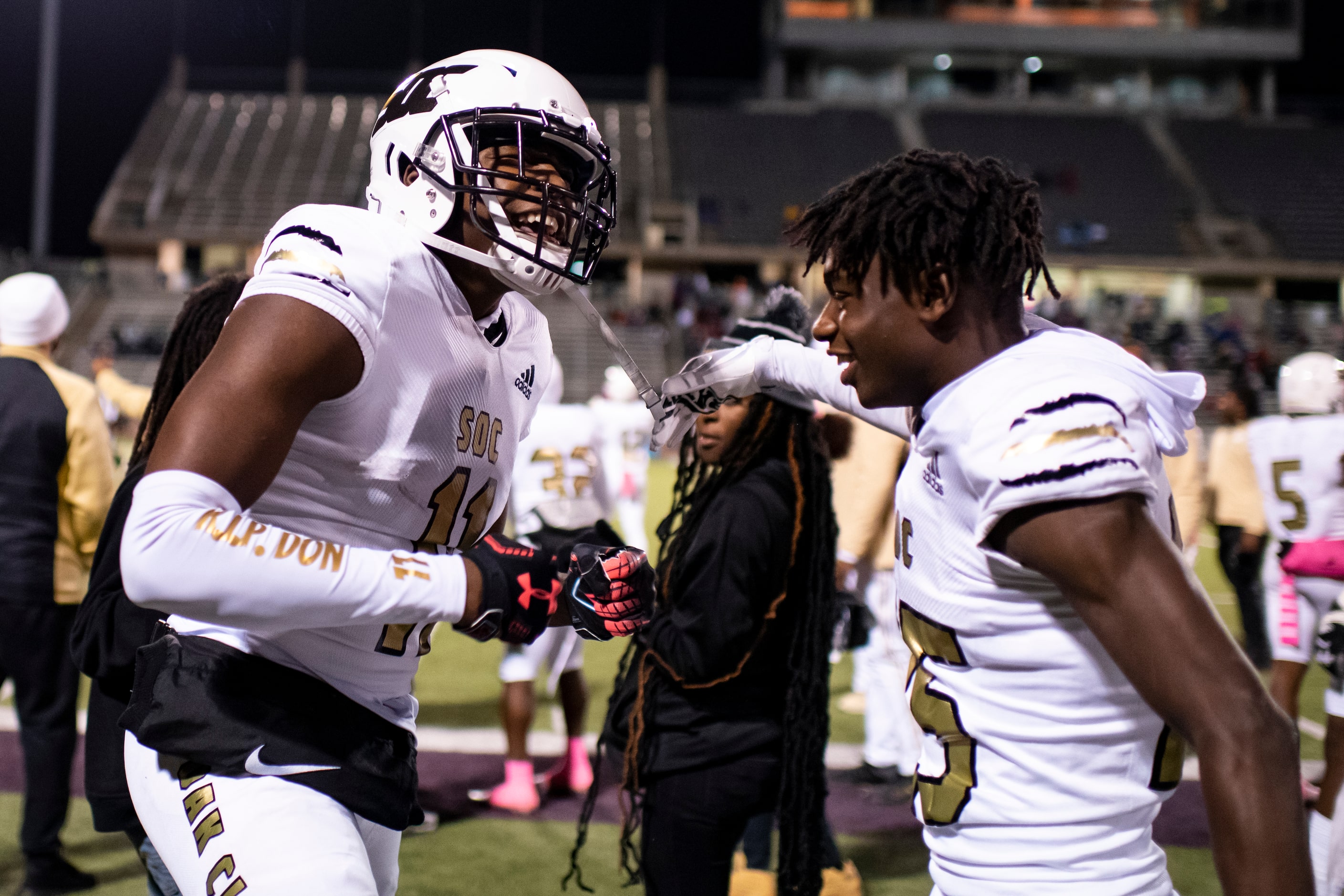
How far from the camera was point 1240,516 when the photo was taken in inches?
285

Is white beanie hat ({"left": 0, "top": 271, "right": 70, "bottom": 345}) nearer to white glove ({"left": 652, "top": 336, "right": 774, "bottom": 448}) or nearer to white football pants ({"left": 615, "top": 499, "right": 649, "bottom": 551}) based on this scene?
white glove ({"left": 652, "top": 336, "right": 774, "bottom": 448})

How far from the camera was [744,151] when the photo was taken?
37219 mm

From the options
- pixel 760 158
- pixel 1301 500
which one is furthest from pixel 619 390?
pixel 760 158

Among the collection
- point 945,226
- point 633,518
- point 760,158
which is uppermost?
point 945,226

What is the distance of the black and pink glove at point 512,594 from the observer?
5.59 ft

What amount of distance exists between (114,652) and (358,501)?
3.06 feet

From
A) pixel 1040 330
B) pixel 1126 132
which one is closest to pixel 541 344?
pixel 1040 330

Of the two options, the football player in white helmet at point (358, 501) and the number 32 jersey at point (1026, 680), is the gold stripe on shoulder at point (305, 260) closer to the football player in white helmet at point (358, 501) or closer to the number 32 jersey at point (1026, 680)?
the football player in white helmet at point (358, 501)

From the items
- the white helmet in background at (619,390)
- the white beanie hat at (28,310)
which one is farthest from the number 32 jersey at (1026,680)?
the white helmet in background at (619,390)

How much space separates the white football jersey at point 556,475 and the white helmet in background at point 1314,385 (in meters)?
3.27

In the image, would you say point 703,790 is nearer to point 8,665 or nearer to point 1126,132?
point 8,665

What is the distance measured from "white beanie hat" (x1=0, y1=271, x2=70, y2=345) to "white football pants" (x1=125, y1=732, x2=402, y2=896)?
9.03ft

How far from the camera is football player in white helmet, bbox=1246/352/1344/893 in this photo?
461cm

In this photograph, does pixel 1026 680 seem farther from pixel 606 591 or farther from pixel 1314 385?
pixel 1314 385
